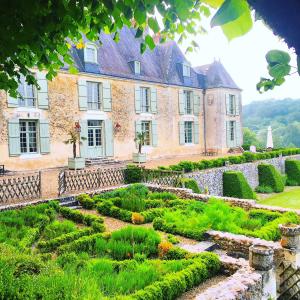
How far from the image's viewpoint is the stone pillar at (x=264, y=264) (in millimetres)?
5438

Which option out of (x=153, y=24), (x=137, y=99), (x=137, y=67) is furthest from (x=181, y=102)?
(x=153, y=24)

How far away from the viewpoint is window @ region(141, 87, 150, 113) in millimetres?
21688

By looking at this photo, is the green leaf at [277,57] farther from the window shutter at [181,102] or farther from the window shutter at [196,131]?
the window shutter at [196,131]

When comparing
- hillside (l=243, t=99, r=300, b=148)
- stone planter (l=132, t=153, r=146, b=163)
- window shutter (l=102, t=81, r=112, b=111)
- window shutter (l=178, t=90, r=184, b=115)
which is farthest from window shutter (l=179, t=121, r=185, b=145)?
hillside (l=243, t=99, r=300, b=148)

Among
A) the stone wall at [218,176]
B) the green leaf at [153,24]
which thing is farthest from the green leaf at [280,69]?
the stone wall at [218,176]

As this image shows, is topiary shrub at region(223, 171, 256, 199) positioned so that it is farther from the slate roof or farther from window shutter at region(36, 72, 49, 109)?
window shutter at region(36, 72, 49, 109)

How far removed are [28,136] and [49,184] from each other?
437 centimetres

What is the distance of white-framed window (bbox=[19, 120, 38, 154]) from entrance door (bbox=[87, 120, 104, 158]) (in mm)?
3128

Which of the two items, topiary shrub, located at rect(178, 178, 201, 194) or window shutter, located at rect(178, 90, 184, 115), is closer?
topiary shrub, located at rect(178, 178, 201, 194)

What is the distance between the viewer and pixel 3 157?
15.2 m

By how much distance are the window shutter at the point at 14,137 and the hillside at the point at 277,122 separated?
117 feet

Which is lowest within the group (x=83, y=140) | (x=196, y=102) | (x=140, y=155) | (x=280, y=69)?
(x=140, y=155)

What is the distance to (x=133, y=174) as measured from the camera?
13758mm

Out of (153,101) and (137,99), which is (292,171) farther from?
(137,99)
